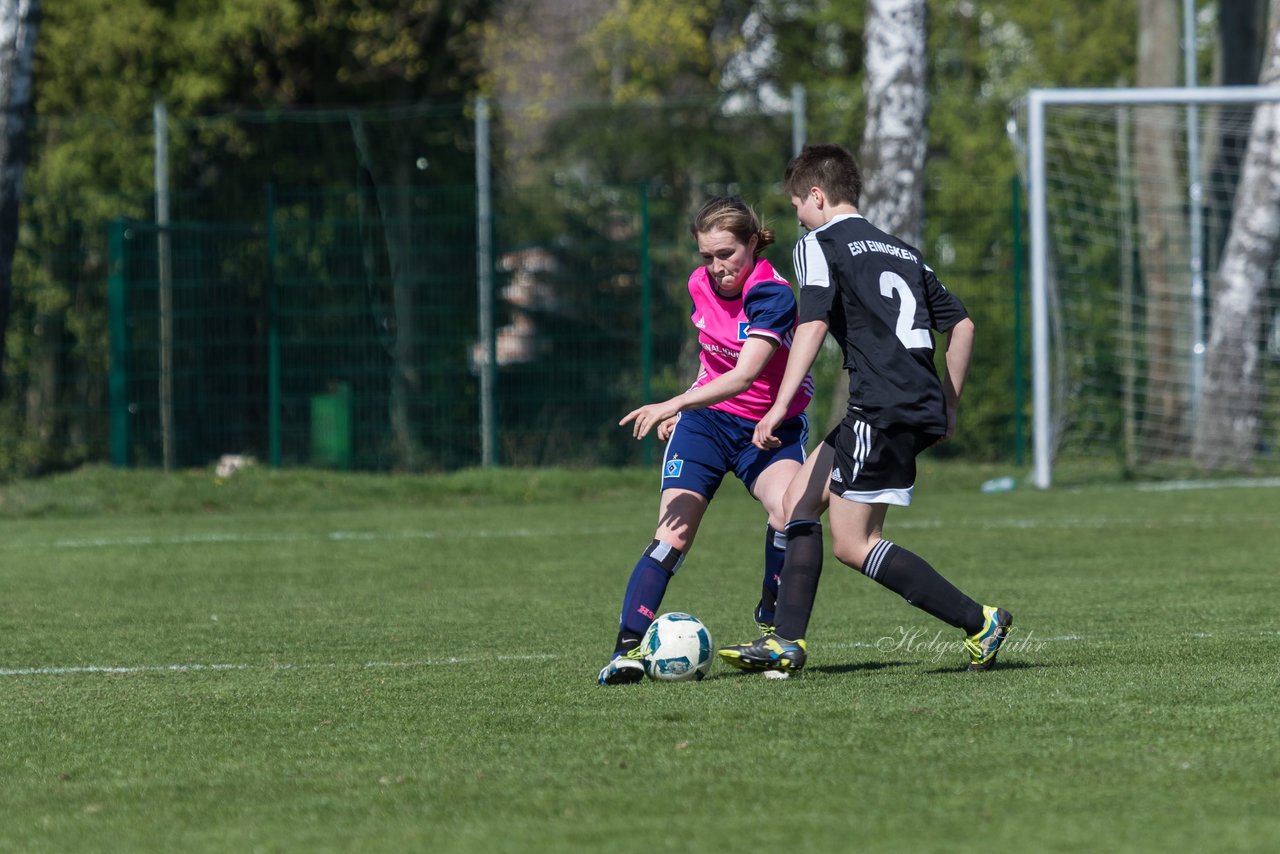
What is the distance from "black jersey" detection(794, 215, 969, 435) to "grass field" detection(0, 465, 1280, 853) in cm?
90

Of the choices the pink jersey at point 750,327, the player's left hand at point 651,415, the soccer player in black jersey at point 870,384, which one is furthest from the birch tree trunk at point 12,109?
the soccer player in black jersey at point 870,384

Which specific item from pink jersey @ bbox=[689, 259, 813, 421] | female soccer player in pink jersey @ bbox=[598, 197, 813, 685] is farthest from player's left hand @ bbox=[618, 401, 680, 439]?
pink jersey @ bbox=[689, 259, 813, 421]

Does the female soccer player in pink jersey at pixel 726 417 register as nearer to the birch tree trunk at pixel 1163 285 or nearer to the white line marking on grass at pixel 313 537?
the white line marking on grass at pixel 313 537

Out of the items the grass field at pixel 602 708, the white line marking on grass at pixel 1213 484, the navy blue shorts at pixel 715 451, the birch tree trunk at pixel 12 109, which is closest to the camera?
the grass field at pixel 602 708

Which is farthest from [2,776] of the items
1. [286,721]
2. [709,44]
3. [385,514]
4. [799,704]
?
[709,44]

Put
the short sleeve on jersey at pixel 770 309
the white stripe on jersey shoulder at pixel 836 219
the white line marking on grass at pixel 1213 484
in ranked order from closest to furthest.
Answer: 1. the white stripe on jersey shoulder at pixel 836 219
2. the short sleeve on jersey at pixel 770 309
3. the white line marking on grass at pixel 1213 484

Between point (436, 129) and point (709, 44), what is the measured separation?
396 inches

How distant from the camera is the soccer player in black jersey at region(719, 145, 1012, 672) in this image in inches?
231

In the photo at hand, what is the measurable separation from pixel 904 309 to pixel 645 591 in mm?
1332

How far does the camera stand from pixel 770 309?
6.18 m

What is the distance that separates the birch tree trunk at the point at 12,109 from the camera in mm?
14352

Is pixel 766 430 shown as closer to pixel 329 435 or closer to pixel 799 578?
pixel 799 578

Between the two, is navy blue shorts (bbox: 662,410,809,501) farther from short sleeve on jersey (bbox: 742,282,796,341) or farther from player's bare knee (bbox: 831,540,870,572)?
player's bare knee (bbox: 831,540,870,572)

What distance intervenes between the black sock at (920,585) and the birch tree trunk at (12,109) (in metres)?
10.6
